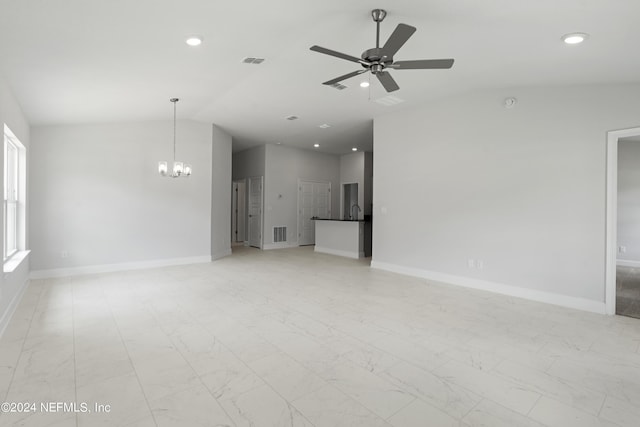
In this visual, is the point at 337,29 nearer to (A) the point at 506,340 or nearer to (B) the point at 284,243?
(A) the point at 506,340

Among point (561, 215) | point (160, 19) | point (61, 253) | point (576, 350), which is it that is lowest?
A: point (576, 350)

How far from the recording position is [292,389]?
2.19 metres

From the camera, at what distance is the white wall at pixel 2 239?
10.7 ft

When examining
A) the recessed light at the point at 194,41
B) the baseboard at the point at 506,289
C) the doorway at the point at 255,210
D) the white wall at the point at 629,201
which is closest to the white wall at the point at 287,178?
the doorway at the point at 255,210

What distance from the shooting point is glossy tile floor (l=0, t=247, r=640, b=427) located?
77.2 inches

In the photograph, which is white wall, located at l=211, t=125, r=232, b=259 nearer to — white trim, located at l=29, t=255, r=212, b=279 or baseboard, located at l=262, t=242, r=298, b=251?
white trim, located at l=29, t=255, r=212, b=279

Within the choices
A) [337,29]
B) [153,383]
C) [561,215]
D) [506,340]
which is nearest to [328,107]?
[337,29]

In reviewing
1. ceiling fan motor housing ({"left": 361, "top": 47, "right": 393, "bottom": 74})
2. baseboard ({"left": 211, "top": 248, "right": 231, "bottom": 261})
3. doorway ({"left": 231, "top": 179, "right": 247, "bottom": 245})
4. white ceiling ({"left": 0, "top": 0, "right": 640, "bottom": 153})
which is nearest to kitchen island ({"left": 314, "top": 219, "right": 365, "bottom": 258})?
baseboard ({"left": 211, "top": 248, "right": 231, "bottom": 261})

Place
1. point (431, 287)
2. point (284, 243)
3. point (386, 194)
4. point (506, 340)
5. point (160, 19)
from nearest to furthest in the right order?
point (160, 19) < point (506, 340) < point (431, 287) < point (386, 194) < point (284, 243)

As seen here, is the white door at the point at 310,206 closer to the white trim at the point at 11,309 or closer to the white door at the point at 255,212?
the white door at the point at 255,212

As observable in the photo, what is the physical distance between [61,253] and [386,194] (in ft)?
18.6

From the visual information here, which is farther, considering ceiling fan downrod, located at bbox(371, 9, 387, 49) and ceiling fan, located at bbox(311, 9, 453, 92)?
ceiling fan downrod, located at bbox(371, 9, 387, 49)

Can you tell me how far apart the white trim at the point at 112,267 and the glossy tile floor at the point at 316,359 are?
4.18ft

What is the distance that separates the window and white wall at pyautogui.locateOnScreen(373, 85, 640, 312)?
5657 mm
